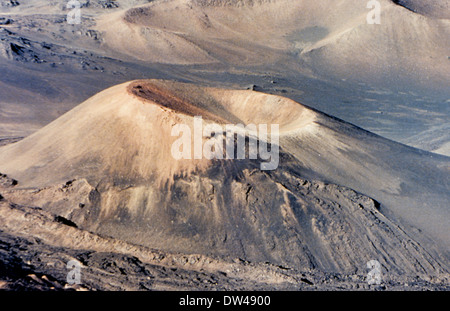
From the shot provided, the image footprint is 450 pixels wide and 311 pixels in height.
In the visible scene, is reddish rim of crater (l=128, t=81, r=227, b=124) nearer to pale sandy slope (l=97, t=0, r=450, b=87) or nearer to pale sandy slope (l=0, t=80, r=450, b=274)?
pale sandy slope (l=0, t=80, r=450, b=274)

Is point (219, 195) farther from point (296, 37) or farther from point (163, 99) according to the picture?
point (296, 37)

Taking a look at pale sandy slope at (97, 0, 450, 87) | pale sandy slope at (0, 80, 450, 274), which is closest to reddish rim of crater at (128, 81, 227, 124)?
pale sandy slope at (0, 80, 450, 274)

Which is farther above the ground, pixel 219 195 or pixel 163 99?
pixel 163 99

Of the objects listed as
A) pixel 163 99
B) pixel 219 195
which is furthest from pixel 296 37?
pixel 219 195

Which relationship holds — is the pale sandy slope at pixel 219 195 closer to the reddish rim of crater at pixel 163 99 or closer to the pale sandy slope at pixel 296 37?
the reddish rim of crater at pixel 163 99

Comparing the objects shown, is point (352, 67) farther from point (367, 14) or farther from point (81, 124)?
point (81, 124)

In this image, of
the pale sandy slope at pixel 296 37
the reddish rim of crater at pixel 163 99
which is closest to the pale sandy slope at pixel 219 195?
the reddish rim of crater at pixel 163 99

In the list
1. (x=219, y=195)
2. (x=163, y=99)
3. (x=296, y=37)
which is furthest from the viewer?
(x=296, y=37)

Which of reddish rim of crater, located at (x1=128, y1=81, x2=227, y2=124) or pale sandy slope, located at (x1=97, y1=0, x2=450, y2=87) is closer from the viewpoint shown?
reddish rim of crater, located at (x1=128, y1=81, x2=227, y2=124)

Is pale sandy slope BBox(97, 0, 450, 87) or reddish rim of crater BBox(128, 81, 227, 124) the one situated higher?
pale sandy slope BBox(97, 0, 450, 87)
